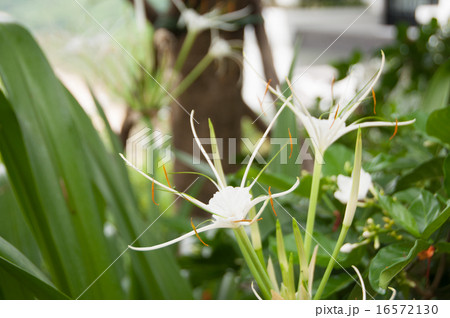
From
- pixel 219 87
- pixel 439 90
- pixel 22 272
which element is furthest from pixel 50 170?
pixel 219 87

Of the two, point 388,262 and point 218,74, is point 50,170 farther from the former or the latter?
point 218,74

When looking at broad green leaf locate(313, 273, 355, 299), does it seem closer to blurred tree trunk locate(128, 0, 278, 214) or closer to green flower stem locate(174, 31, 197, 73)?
blurred tree trunk locate(128, 0, 278, 214)

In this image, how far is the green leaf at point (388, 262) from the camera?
164 mm

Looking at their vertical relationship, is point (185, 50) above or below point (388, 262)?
above

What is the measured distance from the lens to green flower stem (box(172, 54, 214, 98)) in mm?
596

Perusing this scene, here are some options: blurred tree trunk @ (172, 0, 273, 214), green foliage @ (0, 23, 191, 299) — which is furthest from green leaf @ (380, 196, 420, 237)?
blurred tree trunk @ (172, 0, 273, 214)

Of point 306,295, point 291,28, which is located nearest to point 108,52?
point 291,28

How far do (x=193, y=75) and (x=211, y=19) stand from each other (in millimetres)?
75

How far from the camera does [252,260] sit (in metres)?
0.16

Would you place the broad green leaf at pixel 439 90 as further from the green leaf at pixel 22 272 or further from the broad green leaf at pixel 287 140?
the green leaf at pixel 22 272

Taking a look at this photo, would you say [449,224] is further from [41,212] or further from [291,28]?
[291,28]

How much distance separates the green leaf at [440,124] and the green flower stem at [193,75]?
0.41 meters

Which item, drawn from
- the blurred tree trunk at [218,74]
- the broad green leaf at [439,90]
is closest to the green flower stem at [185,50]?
the blurred tree trunk at [218,74]
